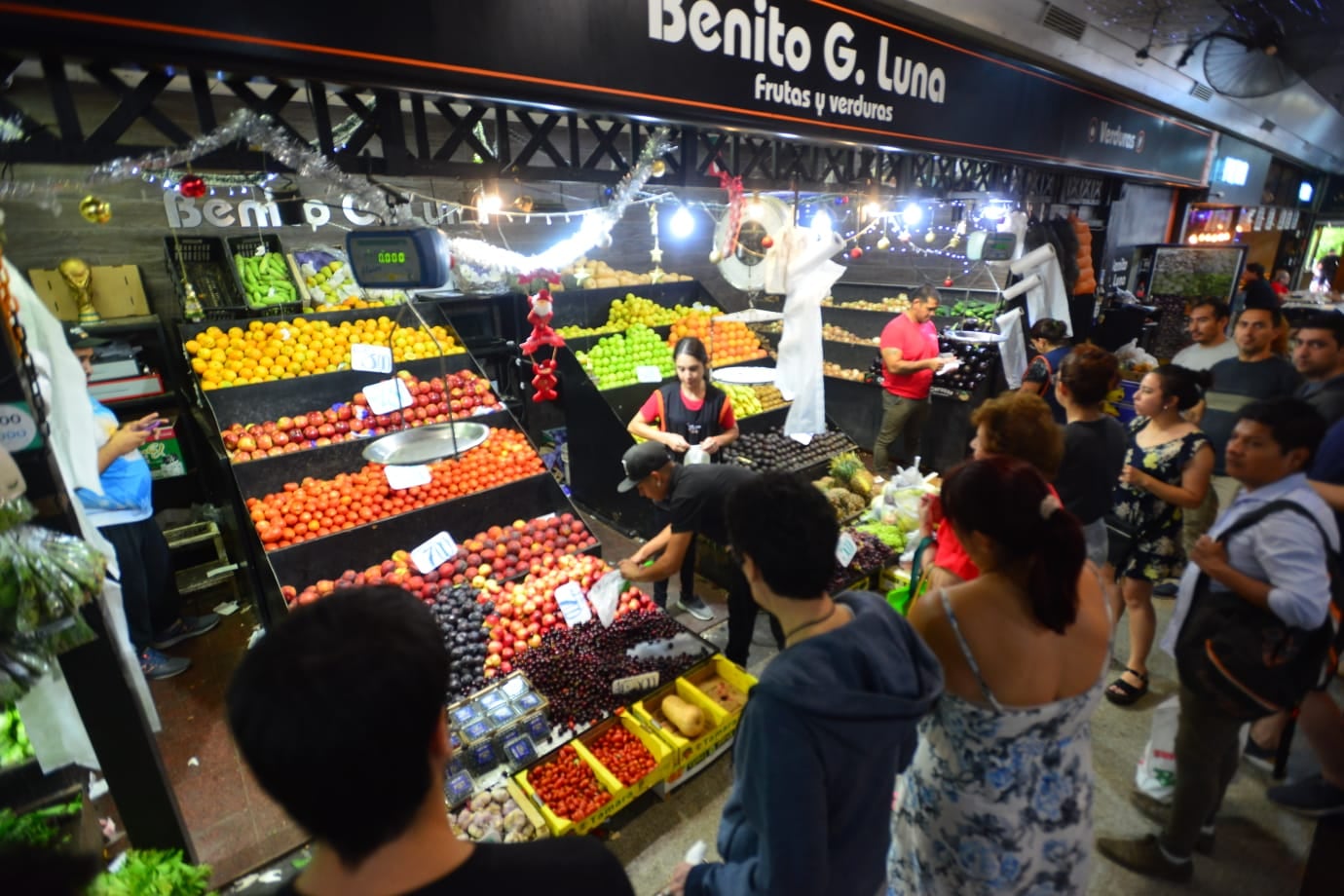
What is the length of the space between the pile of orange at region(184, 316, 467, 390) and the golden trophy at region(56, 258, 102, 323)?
1.06 m

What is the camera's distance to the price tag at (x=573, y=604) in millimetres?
3182

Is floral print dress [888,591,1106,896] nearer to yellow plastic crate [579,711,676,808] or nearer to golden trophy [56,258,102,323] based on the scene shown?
yellow plastic crate [579,711,676,808]

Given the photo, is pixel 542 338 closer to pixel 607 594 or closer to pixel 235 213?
pixel 607 594

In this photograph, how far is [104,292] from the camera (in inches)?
179

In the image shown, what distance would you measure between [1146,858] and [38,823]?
382 centimetres

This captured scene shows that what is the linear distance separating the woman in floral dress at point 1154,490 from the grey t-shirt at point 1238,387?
1.18m

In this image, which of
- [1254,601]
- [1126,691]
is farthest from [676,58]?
[1126,691]

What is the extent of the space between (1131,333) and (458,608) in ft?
31.4

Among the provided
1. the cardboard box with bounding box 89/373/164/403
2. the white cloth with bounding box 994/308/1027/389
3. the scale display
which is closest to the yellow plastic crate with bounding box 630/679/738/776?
the scale display

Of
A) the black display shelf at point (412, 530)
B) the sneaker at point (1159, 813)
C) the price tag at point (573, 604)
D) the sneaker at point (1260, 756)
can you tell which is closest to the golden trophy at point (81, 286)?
the black display shelf at point (412, 530)

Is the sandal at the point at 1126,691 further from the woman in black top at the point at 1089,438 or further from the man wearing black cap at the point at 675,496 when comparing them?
the man wearing black cap at the point at 675,496

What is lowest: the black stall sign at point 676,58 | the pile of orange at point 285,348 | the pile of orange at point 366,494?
the pile of orange at point 366,494

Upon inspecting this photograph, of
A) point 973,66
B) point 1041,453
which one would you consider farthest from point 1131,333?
point 1041,453

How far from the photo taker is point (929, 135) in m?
4.65
